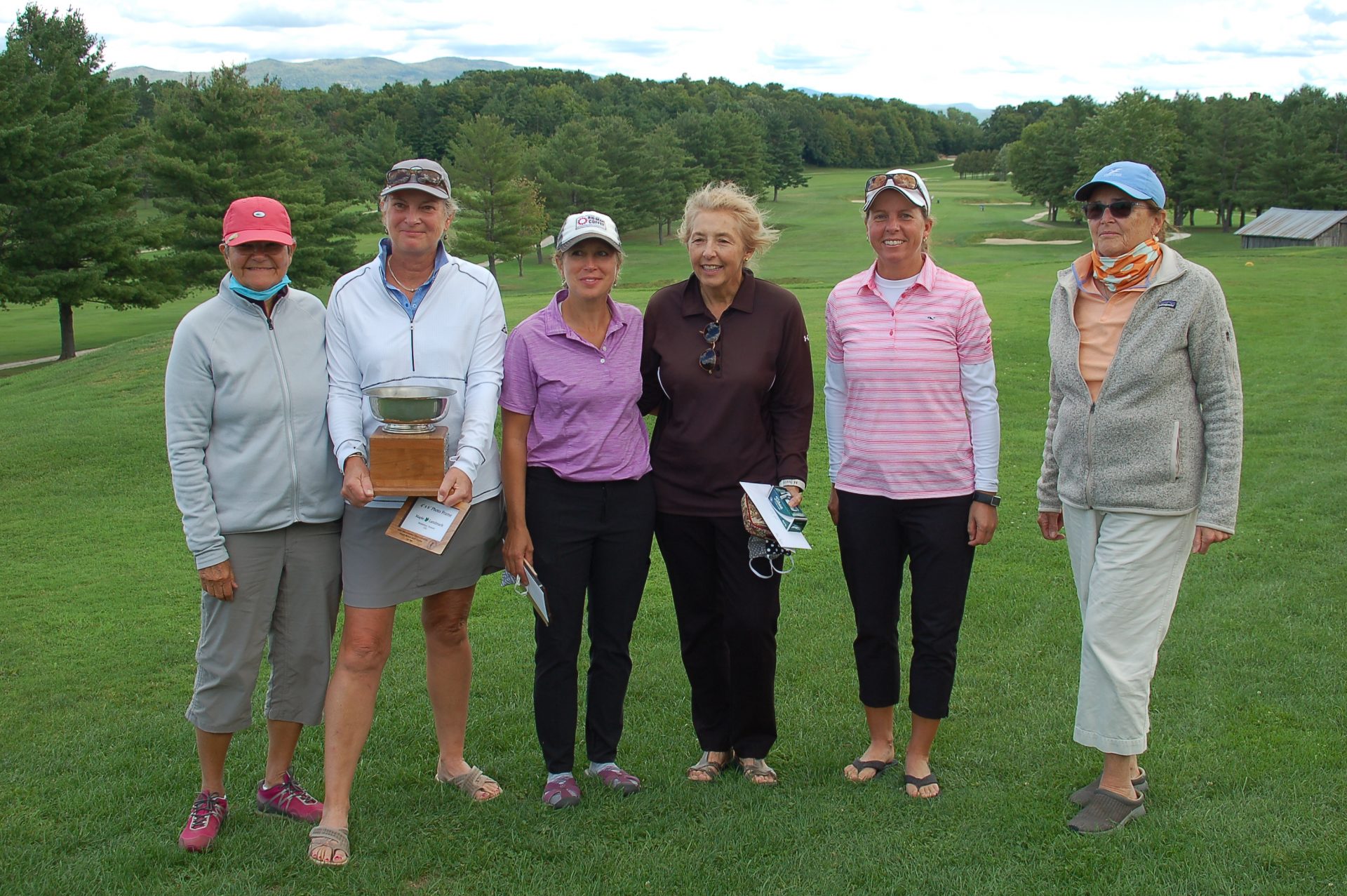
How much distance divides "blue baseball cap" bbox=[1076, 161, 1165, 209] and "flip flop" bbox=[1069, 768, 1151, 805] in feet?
6.95

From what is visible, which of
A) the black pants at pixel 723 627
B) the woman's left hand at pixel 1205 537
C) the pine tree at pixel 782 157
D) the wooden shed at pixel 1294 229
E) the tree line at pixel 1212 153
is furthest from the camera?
the pine tree at pixel 782 157

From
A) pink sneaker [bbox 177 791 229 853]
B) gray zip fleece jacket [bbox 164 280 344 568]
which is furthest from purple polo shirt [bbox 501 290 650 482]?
pink sneaker [bbox 177 791 229 853]

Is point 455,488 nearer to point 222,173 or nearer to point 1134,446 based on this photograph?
point 1134,446

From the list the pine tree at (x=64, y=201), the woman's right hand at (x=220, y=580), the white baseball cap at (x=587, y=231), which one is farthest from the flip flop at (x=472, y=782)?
the pine tree at (x=64, y=201)

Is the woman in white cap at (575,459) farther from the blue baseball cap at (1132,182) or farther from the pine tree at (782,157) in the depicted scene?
the pine tree at (782,157)

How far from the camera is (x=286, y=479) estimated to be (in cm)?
404

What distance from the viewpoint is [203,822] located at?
405 cm

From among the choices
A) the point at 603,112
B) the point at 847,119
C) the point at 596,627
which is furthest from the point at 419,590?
the point at 847,119

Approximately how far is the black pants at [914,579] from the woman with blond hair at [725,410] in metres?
0.30

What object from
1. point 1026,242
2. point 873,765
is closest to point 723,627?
point 873,765

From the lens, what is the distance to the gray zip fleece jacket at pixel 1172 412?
12.9 feet

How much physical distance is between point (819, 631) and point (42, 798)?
3979 millimetres

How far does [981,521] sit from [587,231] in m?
1.84

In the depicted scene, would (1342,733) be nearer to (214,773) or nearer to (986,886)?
(986,886)
